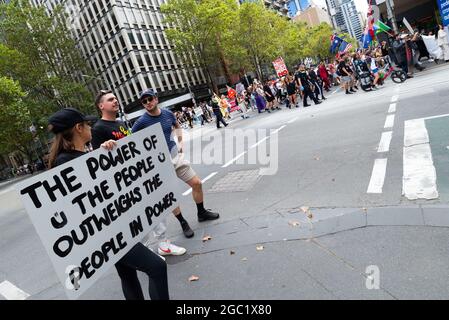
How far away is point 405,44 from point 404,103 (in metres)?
6.11

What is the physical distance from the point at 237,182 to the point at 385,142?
2.90m

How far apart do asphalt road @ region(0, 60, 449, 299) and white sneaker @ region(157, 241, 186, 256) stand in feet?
0.49

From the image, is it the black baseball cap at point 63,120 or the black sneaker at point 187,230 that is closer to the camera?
the black baseball cap at point 63,120

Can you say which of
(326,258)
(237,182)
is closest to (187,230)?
(326,258)

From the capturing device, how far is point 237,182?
6852mm

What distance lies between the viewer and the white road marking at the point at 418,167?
401 cm

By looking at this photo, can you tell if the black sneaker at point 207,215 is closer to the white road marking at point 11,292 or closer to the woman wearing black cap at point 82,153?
the woman wearing black cap at point 82,153

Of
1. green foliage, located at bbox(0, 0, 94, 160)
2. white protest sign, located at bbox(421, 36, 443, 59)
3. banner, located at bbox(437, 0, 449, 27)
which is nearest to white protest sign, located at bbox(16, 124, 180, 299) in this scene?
banner, located at bbox(437, 0, 449, 27)

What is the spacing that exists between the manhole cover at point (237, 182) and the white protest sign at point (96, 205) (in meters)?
3.14

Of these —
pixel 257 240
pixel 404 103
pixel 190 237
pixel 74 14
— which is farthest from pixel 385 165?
pixel 74 14

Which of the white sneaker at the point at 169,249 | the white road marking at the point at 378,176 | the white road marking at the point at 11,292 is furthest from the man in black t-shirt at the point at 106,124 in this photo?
the white road marking at the point at 378,176

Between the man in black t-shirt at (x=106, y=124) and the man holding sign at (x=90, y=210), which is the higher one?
the man in black t-shirt at (x=106, y=124)

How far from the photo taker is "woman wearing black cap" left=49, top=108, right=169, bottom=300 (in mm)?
2518

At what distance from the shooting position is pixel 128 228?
276cm
